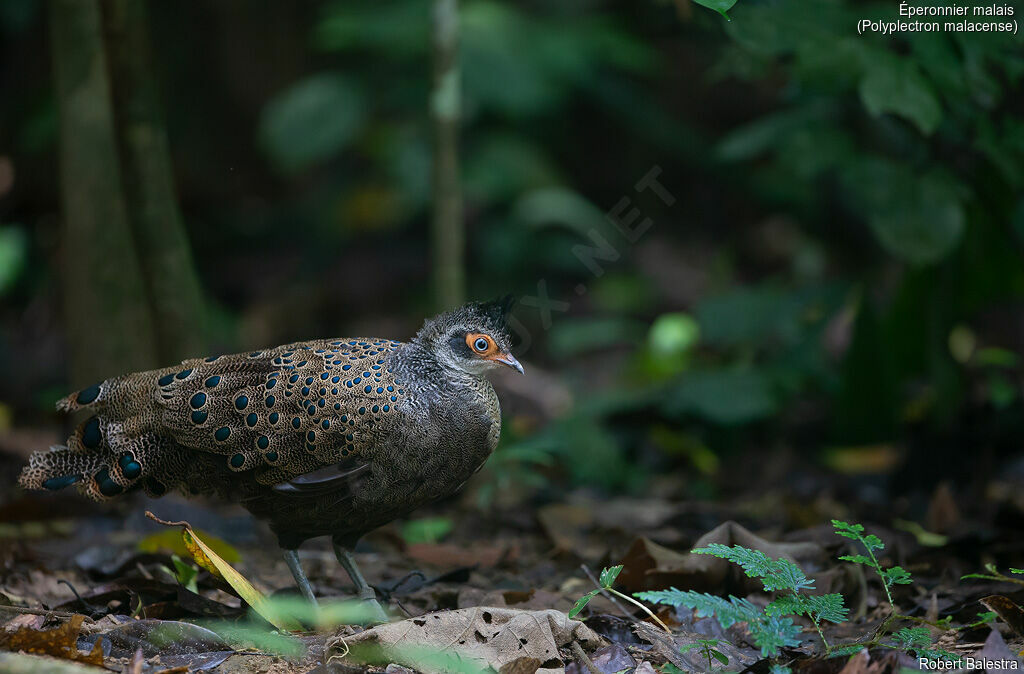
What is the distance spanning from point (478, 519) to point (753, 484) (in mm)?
2087

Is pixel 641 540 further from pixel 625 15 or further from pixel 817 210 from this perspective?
pixel 625 15

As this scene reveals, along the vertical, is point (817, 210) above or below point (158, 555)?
above

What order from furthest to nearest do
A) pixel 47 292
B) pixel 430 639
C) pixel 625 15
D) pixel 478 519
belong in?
1. pixel 625 15
2. pixel 47 292
3. pixel 478 519
4. pixel 430 639

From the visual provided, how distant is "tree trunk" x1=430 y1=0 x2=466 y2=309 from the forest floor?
56.6 inches

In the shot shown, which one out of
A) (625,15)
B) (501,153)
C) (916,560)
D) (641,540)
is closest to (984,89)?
(916,560)

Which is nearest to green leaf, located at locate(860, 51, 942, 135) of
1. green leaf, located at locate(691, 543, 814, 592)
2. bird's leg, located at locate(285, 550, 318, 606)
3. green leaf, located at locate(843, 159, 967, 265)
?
green leaf, located at locate(843, 159, 967, 265)

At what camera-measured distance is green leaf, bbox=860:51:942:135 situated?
461cm

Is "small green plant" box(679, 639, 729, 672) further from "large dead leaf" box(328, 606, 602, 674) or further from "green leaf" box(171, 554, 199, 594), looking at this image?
"green leaf" box(171, 554, 199, 594)

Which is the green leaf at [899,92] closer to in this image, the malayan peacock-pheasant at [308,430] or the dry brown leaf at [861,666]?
the malayan peacock-pheasant at [308,430]

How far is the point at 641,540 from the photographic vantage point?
167 inches

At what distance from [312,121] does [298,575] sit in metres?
6.33

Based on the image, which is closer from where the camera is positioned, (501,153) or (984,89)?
(984,89)

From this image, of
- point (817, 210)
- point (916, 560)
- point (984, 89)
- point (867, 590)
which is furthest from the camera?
point (817, 210)

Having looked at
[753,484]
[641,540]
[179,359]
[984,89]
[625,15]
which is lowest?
[753,484]
